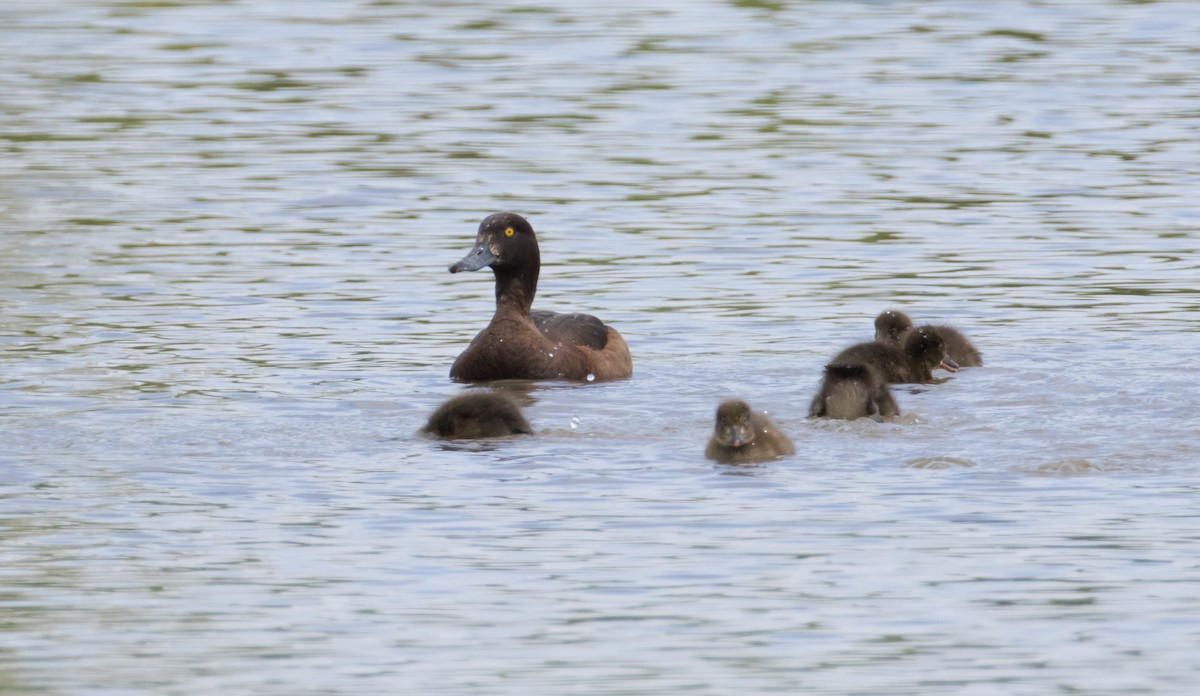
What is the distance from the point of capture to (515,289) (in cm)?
1489

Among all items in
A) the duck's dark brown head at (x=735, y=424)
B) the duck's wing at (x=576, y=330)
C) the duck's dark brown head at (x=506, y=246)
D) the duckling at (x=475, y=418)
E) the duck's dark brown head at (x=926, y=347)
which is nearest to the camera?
the duck's dark brown head at (x=735, y=424)

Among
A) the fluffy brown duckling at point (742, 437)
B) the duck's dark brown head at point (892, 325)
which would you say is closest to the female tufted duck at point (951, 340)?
the duck's dark brown head at point (892, 325)

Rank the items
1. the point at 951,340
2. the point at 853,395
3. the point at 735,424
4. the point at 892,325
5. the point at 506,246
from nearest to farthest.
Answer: the point at 735,424 → the point at 853,395 → the point at 951,340 → the point at 892,325 → the point at 506,246

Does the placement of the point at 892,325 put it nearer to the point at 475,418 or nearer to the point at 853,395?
the point at 853,395

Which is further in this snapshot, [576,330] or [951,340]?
[576,330]

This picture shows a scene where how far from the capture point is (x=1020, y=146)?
879 inches

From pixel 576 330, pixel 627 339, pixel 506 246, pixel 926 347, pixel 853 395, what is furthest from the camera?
pixel 627 339

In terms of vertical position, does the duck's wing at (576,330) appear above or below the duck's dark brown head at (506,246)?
below

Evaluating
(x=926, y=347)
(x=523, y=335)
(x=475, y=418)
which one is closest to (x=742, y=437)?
(x=475, y=418)

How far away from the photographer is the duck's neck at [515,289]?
48.6 feet

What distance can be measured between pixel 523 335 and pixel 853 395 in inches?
119

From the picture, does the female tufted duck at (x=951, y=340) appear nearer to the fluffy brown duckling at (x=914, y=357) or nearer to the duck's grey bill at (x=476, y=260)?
the fluffy brown duckling at (x=914, y=357)

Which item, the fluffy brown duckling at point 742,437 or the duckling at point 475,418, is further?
the duckling at point 475,418

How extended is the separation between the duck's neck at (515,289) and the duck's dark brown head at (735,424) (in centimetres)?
405
